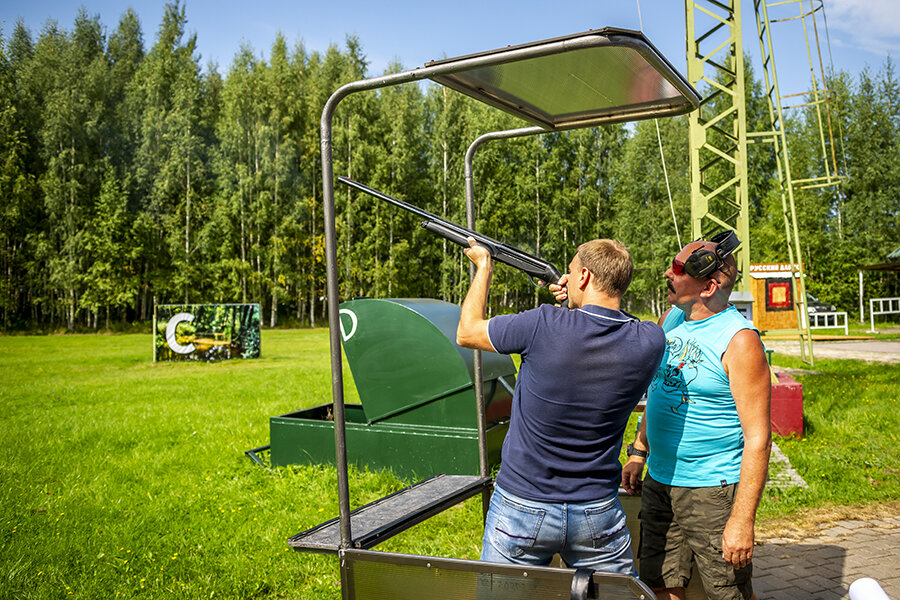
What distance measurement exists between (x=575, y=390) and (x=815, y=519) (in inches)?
176

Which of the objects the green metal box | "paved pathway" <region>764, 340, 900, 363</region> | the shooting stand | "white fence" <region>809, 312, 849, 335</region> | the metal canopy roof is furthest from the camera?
"white fence" <region>809, 312, 849, 335</region>

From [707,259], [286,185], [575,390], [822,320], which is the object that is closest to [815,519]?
[707,259]

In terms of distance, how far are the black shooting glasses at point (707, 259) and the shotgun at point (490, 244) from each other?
656 millimetres

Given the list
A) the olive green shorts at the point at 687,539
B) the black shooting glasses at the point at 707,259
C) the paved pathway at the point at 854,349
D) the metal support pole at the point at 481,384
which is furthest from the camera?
the paved pathway at the point at 854,349

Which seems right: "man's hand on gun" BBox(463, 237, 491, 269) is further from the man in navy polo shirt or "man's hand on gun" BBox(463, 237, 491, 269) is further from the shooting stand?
the shooting stand

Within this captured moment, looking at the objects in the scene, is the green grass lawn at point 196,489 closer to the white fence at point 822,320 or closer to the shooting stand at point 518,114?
the shooting stand at point 518,114

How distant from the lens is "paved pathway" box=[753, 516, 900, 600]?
4160 millimetres

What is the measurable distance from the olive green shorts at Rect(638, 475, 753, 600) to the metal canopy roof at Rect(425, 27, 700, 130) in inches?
66.3

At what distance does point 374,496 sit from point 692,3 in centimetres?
786

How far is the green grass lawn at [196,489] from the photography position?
450 centimetres

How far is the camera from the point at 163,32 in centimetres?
4162

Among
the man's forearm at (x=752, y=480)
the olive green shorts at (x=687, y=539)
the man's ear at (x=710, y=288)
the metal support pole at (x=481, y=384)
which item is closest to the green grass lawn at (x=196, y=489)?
the metal support pole at (x=481, y=384)

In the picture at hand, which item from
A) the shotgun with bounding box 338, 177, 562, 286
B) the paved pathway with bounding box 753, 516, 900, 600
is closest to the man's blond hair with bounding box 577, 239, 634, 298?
the shotgun with bounding box 338, 177, 562, 286

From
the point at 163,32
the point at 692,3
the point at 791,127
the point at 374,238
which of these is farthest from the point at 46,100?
the point at 791,127
